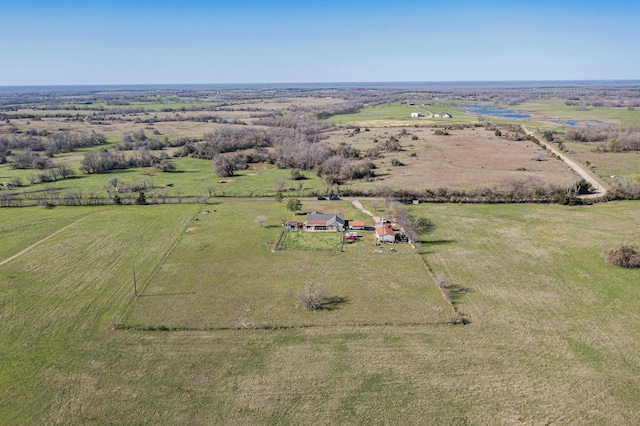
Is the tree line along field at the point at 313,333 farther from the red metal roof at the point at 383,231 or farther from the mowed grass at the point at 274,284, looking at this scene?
the red metal roof at the point at 383,231

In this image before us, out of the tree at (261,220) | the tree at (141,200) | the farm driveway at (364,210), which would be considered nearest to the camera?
the tree at (261,220)

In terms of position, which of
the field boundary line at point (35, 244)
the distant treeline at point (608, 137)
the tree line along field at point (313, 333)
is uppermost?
the distant treeline at point (608, 137)

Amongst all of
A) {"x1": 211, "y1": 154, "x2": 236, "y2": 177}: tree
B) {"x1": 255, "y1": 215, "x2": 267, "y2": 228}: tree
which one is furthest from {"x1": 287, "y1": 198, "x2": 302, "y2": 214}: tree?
{"x1": 211, "y1": 154, "x2": 236, "y2": 177}: tree

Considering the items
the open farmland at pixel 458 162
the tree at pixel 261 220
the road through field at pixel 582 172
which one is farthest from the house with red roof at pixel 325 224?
the road through field at pixel 582 172

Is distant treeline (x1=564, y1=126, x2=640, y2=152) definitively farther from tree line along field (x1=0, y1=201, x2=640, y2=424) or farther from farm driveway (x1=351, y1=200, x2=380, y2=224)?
farm driveway (x1=351, y1=200, x2=380, y2=224)

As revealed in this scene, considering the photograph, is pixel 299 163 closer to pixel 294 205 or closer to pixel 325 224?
pixel 294 205

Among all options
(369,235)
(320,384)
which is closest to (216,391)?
(320,384)
